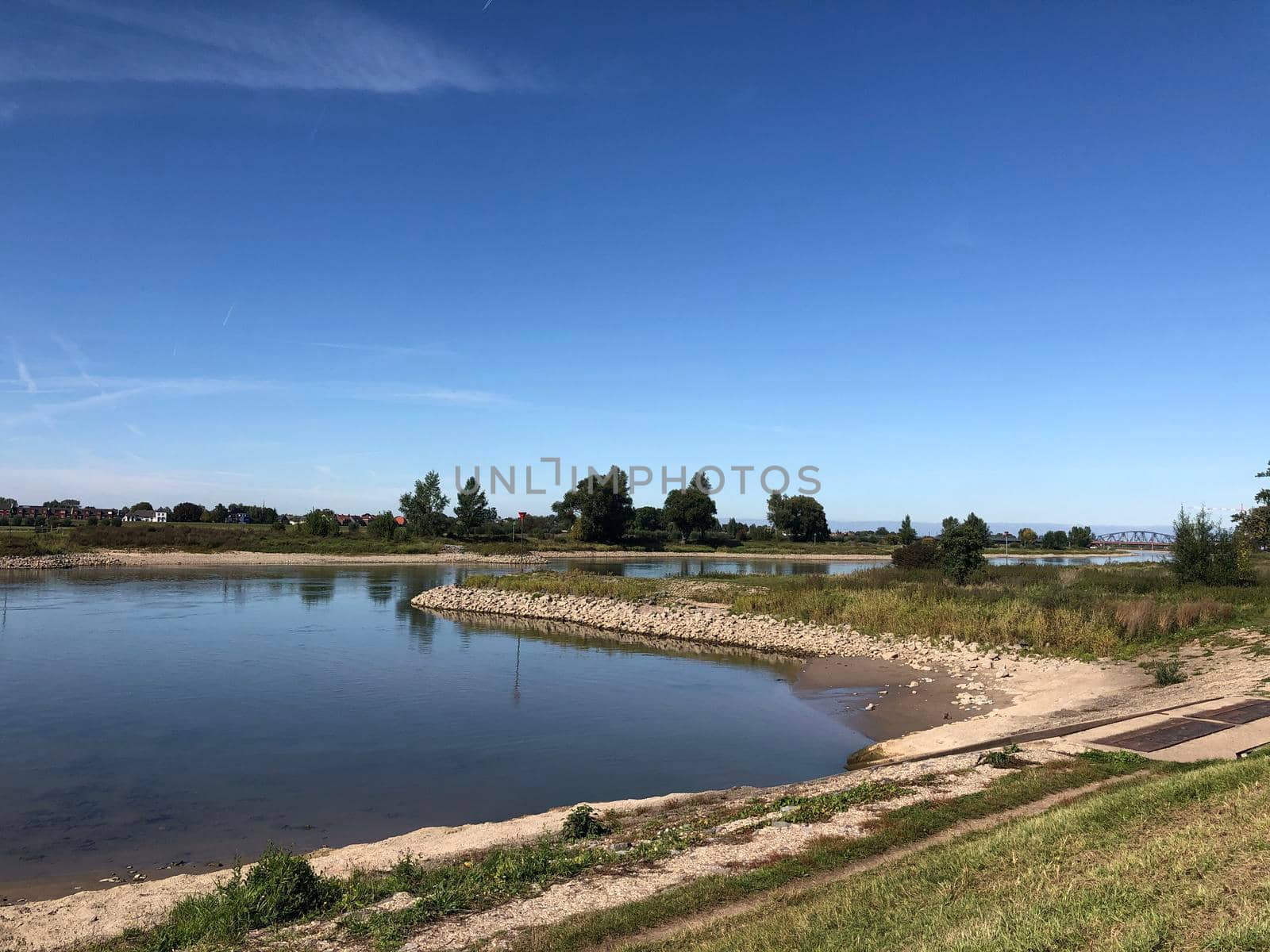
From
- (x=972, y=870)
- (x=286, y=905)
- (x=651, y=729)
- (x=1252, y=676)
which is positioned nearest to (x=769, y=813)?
(x=972, y=870)

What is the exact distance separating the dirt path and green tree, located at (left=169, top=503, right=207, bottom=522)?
140300 mm

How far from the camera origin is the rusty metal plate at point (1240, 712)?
12.9m

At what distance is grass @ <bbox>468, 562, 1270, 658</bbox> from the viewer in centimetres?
2541

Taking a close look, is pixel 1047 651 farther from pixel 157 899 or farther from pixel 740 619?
pixel 157 899

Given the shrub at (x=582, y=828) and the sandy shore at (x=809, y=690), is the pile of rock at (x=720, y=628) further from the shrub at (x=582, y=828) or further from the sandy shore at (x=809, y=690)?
the shrub at (x=582, y=828)

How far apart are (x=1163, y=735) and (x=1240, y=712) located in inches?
86.1

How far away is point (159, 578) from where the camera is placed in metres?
62.7

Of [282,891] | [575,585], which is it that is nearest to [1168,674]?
[282,891]

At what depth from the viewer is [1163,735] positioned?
1236 centimetres

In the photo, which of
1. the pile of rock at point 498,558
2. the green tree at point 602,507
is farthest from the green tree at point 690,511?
the pile of rock at point 498,558

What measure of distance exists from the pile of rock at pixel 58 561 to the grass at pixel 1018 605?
1912 inches

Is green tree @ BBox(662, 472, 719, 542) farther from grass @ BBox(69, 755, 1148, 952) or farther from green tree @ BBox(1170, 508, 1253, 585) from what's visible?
grass @ BBox(69, 755, 1148, 952)

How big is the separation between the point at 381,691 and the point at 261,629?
15152 mm

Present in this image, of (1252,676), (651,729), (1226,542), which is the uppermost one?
(1226,542)
